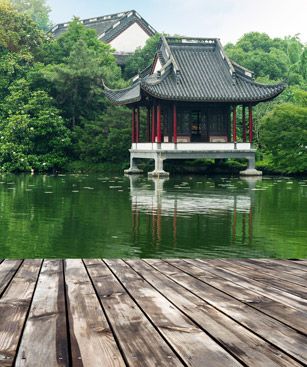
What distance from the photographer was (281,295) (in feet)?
9.87

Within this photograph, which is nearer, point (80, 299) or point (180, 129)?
point (80, 299)

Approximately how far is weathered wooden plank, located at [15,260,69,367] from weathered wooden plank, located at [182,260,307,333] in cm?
87

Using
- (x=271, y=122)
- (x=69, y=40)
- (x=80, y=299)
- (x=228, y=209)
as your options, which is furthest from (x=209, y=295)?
(x=69, y=40)

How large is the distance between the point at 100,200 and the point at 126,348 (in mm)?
10862

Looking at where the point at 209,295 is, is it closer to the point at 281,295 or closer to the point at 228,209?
the point at 281,295

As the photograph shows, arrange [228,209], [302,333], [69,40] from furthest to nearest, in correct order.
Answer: [69,40] < [228,209] < [302,333]

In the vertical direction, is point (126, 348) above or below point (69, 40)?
below

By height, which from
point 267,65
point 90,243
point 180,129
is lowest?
point 90,243

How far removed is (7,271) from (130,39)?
39.6 metres

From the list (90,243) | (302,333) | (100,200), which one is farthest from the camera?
(100,200)

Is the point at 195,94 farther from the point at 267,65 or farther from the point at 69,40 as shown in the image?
the point at 267,65

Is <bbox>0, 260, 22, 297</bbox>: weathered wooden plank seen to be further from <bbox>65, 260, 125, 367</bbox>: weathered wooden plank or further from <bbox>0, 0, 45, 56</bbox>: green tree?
<bbox>0, 0, 45, 56</bbox>: green tree

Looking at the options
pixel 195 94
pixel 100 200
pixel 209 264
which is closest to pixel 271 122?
pixel 195 94

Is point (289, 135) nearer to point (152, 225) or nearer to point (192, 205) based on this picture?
point (192, 205)
